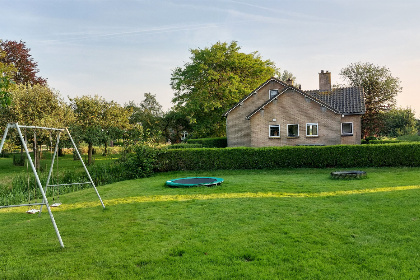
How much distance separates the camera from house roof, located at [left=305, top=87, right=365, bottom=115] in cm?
3068

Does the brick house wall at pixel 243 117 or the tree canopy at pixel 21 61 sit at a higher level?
the tree canopy at pixel 21 61

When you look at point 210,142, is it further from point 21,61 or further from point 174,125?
point 21,61

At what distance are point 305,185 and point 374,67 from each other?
5059 centimetres

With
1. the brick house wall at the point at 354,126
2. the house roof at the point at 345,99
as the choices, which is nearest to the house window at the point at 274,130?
the house roof at the point at 345,99

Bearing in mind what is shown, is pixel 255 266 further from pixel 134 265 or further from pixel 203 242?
pixel 134 265

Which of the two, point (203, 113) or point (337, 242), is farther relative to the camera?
point (203, 113)

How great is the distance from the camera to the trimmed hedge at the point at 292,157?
1766 centimetres

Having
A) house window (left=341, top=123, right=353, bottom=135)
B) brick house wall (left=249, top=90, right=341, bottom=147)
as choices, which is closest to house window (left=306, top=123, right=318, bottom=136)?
brick house wall (left=249, top=90, right=341, bottom=147)

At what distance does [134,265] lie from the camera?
527cm

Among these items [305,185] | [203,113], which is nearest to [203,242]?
[305,185]

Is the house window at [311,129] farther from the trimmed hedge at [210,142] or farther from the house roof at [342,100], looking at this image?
A: the trimmed hedge at [210,142]

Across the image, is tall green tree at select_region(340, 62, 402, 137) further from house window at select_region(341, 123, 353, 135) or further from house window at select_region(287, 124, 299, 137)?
house window at select_region(287, 124, 299, 137)

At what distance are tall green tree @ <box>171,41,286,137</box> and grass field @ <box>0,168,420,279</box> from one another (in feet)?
99.7

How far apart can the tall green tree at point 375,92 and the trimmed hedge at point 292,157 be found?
121ft
